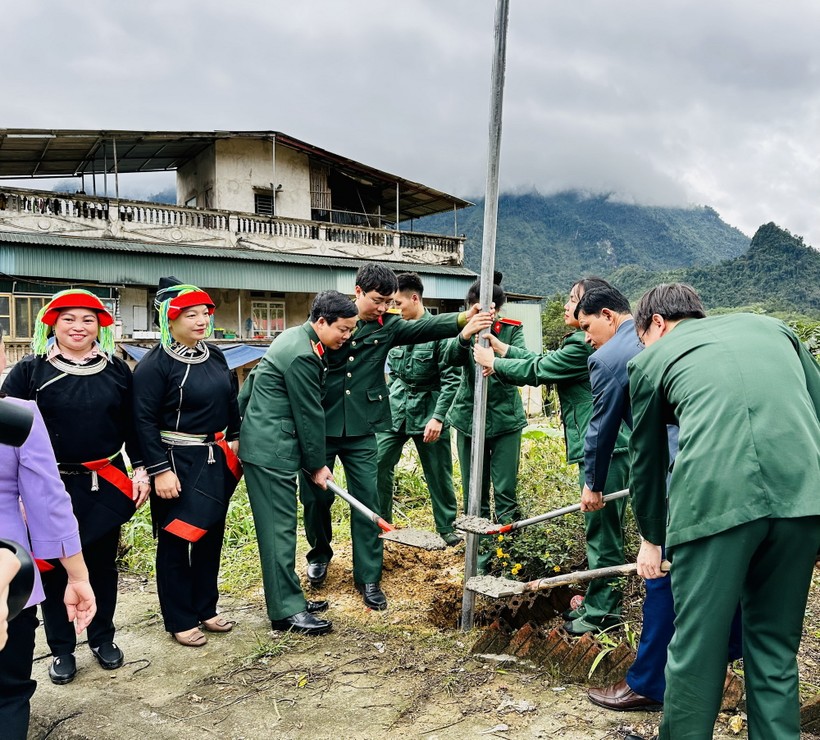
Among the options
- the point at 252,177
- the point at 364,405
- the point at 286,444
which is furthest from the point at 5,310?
the point at 286,444

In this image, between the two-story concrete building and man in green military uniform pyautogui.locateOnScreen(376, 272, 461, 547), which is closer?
man in green military uniform pyautogui.locateOnScreen(376, 272, 461, 547)

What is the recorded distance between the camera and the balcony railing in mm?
14430

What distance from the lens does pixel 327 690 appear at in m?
3.11

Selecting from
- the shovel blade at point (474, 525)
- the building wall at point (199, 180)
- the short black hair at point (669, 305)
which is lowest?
the shovel blade at point (474, 525)

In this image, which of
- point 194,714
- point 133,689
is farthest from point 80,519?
point 194,714

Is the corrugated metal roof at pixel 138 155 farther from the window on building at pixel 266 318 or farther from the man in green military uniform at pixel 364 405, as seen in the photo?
the man in green military uniform at pixel 364 405

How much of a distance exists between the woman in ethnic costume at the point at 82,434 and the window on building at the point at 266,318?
15000 mm

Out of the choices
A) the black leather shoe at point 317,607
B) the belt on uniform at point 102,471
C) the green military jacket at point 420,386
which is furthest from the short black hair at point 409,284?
the belt on uniform at point 102,471

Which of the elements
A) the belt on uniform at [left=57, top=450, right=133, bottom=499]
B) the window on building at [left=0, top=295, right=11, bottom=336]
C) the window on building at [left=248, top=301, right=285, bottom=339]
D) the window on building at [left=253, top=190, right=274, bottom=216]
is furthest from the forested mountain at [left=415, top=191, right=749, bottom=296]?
the belt on uniform at [left=57, top=450, right=133, bottom=499]

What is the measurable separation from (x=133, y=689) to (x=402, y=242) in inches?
707

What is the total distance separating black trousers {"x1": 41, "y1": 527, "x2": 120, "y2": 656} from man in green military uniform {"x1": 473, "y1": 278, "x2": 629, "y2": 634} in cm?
220

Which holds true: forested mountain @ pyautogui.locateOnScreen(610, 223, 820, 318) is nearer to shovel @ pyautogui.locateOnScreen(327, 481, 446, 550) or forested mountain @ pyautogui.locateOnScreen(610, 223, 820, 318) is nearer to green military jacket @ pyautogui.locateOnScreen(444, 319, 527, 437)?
green military jacket @ pyautogui.locateOnScreen(444, 319, 527, 437)

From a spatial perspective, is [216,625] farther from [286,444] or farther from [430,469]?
[430,469]

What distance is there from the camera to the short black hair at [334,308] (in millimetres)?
3832
